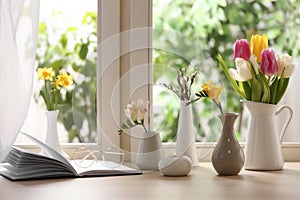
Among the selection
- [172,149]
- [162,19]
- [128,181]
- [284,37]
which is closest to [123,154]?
[172,149]

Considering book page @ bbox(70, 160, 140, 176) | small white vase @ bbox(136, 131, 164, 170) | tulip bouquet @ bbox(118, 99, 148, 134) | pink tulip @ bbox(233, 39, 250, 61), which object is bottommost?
book page @ bbox(70, 160, 140, 176)

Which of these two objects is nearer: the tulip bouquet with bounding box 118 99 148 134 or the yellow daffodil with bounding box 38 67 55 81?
the tulip bouquet with bounding box 118 99 148 134

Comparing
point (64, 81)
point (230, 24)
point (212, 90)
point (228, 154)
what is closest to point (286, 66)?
point (212, 90)

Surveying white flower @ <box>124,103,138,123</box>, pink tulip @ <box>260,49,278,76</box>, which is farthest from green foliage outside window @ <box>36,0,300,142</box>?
pink tulip @ <box>260,49,278,76</box>

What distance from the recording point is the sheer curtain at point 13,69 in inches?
69.6

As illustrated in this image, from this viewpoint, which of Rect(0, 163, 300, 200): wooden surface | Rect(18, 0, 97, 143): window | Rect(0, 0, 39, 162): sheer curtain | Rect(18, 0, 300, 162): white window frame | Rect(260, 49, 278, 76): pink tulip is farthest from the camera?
Rect(18, 0, 97, 143): window

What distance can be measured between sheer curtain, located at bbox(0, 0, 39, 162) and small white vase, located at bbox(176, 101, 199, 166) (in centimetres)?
50

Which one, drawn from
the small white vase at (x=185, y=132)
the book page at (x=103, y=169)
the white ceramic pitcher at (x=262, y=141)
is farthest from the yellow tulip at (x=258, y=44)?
the book page at (x=103, y=169)

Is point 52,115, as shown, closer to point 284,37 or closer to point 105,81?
point 105,81

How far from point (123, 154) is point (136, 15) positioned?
489 millimetres

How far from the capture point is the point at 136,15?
→ 222cm

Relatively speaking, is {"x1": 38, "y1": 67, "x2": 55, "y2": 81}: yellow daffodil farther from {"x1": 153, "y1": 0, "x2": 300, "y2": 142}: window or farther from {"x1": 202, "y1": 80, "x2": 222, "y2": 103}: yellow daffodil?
{"x1": 202, "y1": 80, "x2": 222, "y2": 103}: yellow daffodil

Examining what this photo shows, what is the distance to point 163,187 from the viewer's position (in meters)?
1.62

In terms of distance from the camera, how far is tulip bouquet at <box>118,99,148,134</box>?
1992 mm
